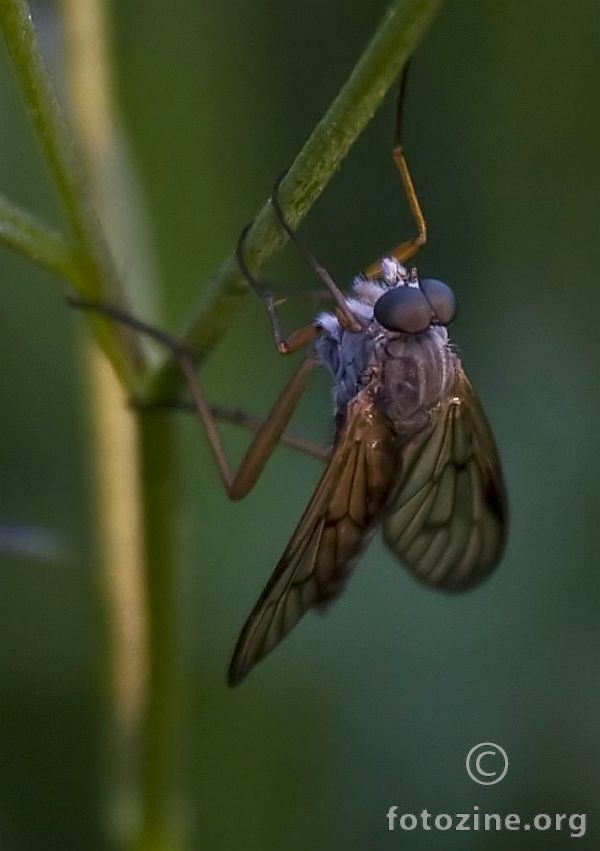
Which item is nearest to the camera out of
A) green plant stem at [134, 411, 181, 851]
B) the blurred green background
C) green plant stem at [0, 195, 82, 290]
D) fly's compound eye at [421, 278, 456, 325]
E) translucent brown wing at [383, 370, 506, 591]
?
green plant stem at [0, 195, 82, 290]

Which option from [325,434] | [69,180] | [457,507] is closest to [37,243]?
[69,180]

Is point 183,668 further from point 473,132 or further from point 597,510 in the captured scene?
point 473,132

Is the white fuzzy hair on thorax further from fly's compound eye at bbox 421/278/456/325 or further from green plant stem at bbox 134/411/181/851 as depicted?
green plant stem at bbox 134/411/181/851

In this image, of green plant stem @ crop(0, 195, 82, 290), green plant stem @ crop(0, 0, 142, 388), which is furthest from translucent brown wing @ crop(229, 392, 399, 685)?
green plant stem @ crop(0, 195, 82, 290)

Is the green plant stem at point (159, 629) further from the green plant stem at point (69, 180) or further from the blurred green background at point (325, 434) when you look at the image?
the blurred green background at point (325, 434)

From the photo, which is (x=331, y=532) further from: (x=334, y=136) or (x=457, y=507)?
(x=334, y=136)
